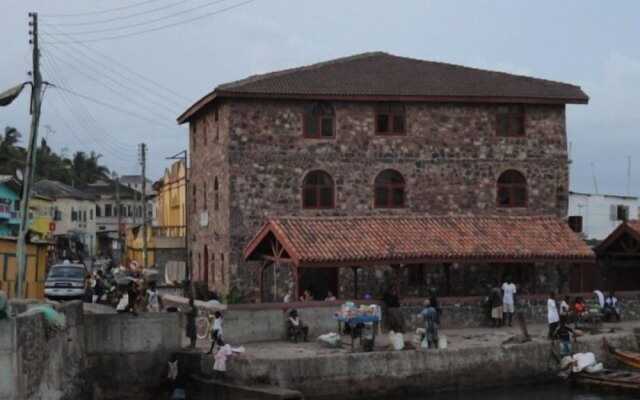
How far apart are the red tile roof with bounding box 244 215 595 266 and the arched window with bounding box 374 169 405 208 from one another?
119 centimetres

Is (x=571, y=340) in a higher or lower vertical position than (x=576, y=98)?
lower

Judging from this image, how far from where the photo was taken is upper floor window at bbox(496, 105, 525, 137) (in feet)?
132

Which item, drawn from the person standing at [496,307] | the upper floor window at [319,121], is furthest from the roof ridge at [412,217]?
the person standing at [496,307]

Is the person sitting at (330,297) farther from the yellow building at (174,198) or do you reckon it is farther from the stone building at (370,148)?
the yellow building at (174,198)

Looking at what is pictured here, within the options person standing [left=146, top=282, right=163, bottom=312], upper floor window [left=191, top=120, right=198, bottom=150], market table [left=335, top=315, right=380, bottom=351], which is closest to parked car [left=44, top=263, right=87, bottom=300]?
upper floor window [left=191, top=120, right=198, bottom=150]

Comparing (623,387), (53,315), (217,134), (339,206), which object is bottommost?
(623,387)

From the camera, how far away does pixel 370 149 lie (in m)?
38.8

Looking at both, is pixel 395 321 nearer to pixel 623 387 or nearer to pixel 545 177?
pixel 623 387

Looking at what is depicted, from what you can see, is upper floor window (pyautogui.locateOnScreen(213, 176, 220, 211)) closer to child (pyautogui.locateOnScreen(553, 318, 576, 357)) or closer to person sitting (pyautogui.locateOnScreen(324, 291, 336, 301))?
person sitting (pyautogui.locateOnScreen(324, 291, 336, 301))

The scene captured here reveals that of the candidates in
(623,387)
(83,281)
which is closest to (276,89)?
(83,281)

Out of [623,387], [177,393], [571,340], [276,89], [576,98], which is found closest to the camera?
[177,393]

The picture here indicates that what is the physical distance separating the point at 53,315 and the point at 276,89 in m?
18.5

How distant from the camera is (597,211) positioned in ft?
187

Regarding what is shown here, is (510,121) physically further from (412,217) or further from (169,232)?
(169,232)
